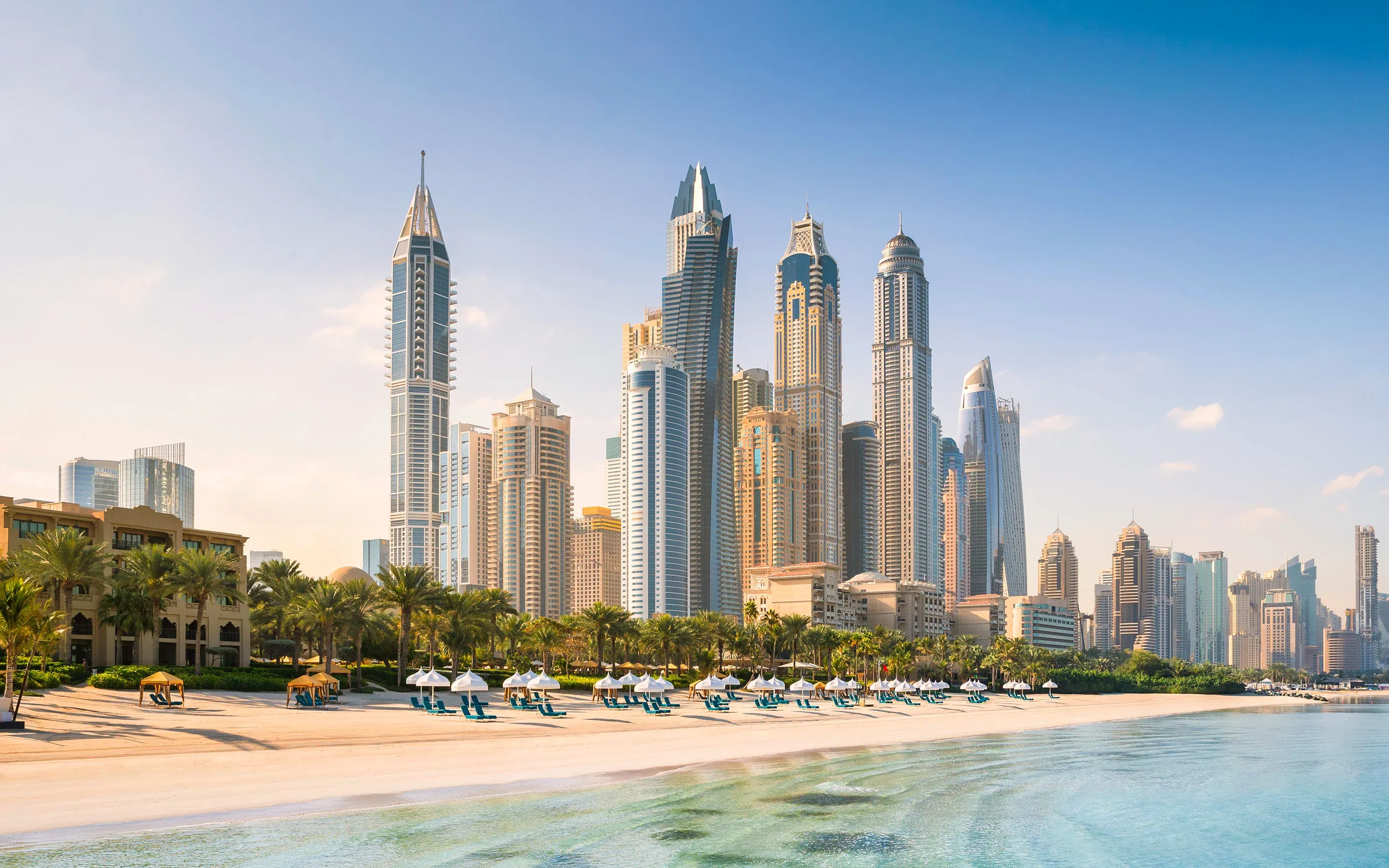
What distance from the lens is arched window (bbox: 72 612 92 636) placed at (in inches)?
2842

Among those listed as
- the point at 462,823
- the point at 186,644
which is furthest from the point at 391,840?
the point at 186,644

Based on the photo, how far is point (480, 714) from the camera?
58406mm

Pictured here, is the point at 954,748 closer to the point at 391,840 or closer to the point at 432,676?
the point at 432,676

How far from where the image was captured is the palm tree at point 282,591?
257ft

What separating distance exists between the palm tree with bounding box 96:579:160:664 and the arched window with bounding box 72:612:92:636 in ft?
16.0

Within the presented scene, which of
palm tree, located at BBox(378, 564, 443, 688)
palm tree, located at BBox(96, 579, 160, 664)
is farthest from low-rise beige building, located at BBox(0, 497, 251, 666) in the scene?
palm tree, located at BBox(378, 564, 443, 688)

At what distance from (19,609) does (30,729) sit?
5.80m

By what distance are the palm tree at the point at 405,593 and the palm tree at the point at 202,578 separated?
32.8 feet

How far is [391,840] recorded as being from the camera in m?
27.7

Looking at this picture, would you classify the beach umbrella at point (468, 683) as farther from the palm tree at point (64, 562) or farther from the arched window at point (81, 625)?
the arched window at point (81, 625)

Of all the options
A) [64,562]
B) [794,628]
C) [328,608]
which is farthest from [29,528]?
[794,628]

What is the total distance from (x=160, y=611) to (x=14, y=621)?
27793 mm

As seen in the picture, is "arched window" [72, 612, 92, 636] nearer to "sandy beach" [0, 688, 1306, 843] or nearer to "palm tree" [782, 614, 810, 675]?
"sandy beach" [0, 688, 1306, 843]

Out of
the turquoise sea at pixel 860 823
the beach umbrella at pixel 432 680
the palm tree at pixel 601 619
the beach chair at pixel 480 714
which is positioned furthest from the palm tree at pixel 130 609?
the palm tree at pixel 601 619
